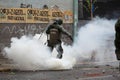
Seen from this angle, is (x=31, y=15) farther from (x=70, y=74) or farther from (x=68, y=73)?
(x=70, y=74)

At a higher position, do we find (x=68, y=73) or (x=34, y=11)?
(x=34, y=11)

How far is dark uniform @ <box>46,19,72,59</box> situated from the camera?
1264 centimetres

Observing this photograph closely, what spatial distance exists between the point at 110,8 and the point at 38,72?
73.1 feet

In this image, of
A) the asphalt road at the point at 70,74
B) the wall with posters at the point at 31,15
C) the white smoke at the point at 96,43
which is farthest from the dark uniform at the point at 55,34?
the wall with posters at the point at 31,15

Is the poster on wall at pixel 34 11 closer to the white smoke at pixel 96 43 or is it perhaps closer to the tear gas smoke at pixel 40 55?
the white smoke at pixel 96 43

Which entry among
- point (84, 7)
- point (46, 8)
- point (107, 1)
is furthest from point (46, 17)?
point (107, 1)

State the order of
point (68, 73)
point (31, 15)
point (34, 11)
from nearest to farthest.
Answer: point (68, 73)
point (31, 15)
point (34, 11)

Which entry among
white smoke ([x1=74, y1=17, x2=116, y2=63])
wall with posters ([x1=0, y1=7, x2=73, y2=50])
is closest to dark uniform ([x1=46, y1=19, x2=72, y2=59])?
white smoke ([x1=74, y1=17, x2=116, y2=63])

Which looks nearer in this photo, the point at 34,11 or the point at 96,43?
the point at 34,11

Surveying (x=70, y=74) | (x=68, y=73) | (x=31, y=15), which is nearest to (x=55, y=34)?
(x=68, y=73)

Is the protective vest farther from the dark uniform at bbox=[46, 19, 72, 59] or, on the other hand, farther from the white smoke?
the white smoke

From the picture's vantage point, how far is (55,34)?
41.6 feet

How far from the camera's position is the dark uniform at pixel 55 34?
41.5ft

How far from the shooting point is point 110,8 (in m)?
33.5
